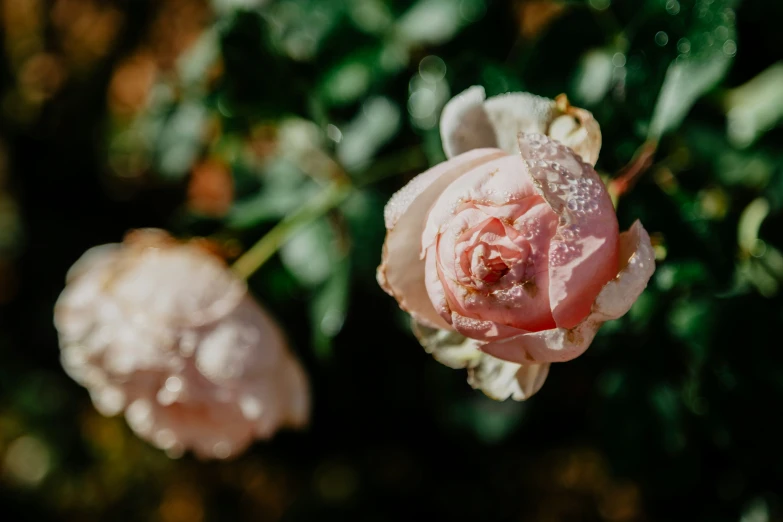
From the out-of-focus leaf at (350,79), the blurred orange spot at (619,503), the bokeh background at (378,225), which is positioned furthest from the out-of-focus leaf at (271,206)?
the blurred orange spot at (619,503)

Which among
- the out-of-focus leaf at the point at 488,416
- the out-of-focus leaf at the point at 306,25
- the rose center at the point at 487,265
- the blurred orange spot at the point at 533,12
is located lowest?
the out-of-focus leaf at the point at 488,416

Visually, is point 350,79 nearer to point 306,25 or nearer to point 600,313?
point 306,25

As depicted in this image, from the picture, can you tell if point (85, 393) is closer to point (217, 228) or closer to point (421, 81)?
point (217, 228)

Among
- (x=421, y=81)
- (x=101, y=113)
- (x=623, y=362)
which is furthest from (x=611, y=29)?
(x=101, y=113)

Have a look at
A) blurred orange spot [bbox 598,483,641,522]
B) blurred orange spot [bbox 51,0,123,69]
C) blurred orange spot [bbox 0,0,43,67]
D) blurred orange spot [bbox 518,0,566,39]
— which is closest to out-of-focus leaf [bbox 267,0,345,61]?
blurred orange spot [bbox 518,0,566,39]

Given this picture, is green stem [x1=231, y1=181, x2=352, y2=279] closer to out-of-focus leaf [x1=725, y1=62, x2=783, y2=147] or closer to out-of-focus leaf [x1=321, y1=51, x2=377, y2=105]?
out-of-focus leaf [x1=321, y1=51, x2=377, y2=105]

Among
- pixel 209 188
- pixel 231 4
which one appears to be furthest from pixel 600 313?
pixel 209 188

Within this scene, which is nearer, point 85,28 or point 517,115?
point 517,115

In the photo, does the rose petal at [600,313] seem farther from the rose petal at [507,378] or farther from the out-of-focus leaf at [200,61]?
the out-of-focus leaf at [200,61]
